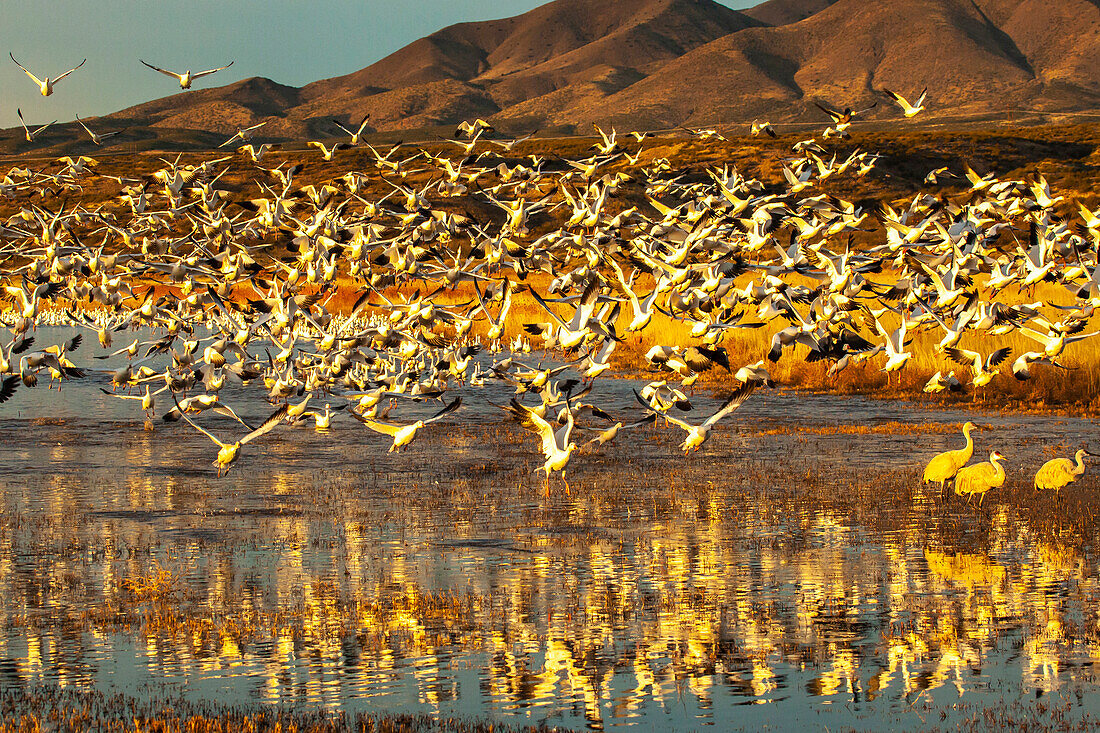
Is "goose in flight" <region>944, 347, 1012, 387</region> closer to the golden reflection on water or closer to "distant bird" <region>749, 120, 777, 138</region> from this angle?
the golden reflection on water

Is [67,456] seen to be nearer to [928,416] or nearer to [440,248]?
[440,248]

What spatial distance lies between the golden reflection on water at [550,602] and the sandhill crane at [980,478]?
0.50 m

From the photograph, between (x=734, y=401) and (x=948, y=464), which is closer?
(x=734, y=401)

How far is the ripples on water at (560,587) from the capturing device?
9758 millimetres

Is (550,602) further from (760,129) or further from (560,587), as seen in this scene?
(760,129)

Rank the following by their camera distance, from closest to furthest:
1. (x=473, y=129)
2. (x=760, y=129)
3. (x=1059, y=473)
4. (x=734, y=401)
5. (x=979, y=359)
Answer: (x=734, y=401)
(x=979, y=359)
(x=760, y=129)
(x=1059, y=473)
(x=473, y=129)

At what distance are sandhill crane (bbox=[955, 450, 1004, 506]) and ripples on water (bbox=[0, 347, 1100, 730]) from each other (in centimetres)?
42

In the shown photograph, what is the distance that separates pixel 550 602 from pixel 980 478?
24.4 feet

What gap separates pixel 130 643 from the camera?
1080cm

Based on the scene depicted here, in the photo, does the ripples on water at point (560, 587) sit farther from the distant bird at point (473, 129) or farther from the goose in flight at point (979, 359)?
the distant bird at point (473, 129)

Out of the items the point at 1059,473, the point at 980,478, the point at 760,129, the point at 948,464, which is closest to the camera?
the point at 760,129

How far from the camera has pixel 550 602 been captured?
40.0 feet

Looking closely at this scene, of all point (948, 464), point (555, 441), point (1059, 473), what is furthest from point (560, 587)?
point (1059, 473)

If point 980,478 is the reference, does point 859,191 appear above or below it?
above
